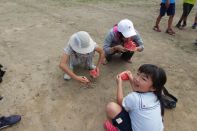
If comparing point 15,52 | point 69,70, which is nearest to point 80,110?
point 69,70

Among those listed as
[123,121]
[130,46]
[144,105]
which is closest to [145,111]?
[144,105]

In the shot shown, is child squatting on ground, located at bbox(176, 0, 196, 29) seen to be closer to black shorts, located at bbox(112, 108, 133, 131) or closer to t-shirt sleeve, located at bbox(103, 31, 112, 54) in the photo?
t-shirt sleeve, located at bbox(103, 31, 112, 54)

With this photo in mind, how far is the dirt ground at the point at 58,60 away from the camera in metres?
3.13

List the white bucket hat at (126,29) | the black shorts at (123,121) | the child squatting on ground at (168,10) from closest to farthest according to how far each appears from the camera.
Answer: the black shorts at (123,121) → the white bucket hat at (126,29) → the child squatting on ground at (168,10)

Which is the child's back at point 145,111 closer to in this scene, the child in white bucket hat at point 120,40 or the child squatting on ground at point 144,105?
the child squatting on ground at point 144,105

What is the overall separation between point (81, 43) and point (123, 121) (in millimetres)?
1064

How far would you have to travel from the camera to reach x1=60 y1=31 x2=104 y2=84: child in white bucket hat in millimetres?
3272

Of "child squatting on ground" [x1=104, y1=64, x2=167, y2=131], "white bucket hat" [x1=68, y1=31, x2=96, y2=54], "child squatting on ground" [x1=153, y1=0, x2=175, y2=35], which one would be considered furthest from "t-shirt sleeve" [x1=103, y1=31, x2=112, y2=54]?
"child squatting on ground" [x1=153, y1=0, x2=175, y2=35]

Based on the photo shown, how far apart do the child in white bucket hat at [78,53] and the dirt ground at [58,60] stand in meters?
0.19

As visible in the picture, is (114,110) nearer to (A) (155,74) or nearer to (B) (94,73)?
(A) (155,74)

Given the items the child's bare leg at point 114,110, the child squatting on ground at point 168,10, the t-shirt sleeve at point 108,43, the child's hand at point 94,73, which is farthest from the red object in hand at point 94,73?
the child squatting on ground at point 168,10

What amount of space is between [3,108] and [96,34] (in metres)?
2.43

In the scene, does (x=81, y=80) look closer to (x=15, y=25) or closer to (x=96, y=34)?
(x=96, y=34)

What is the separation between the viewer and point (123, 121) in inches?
104
